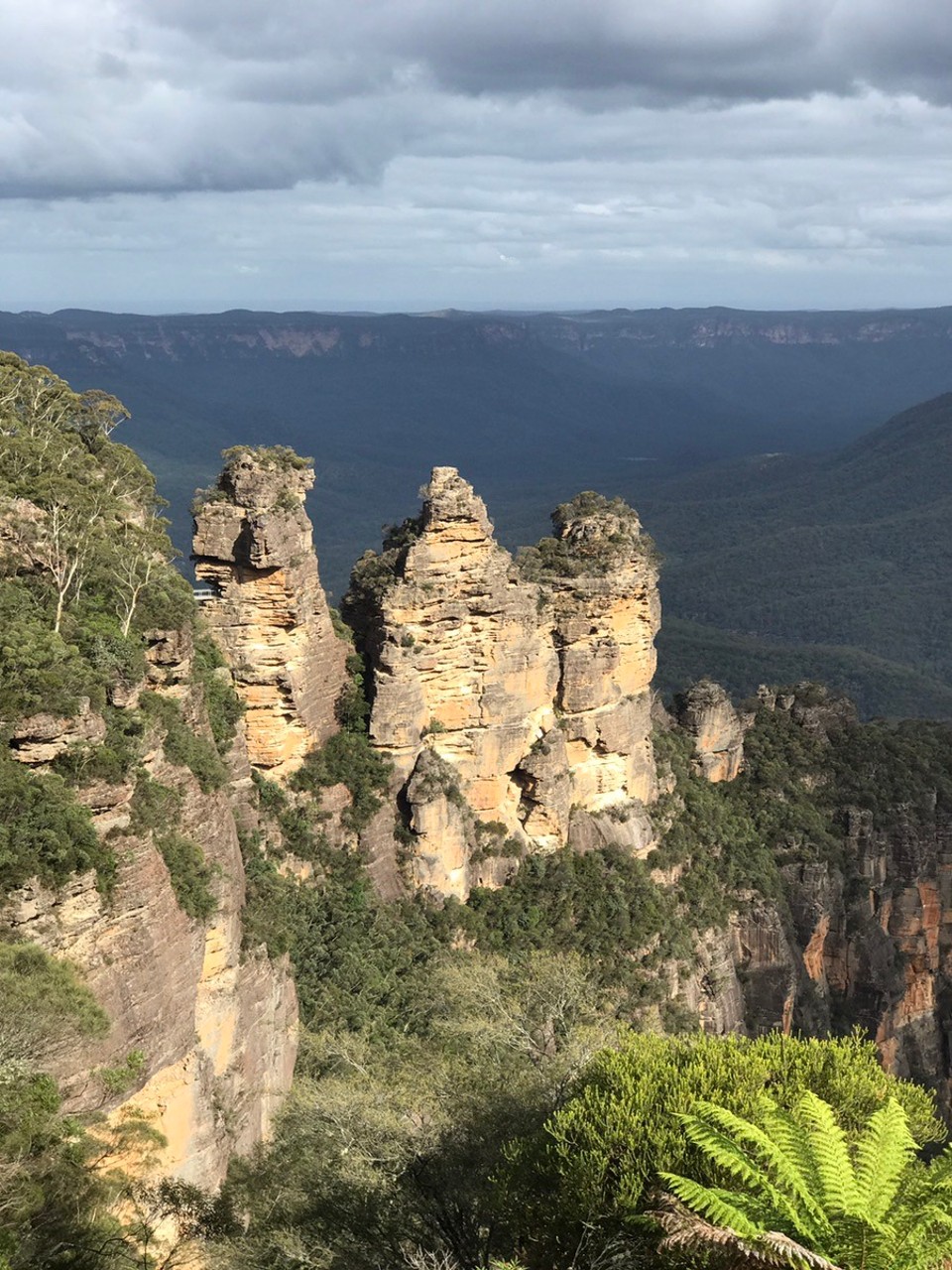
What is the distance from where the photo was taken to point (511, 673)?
3931 cm

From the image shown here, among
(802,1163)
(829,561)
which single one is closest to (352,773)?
(802,1163)

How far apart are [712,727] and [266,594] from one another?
22.6m

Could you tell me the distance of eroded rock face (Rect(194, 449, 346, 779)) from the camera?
3378 cm

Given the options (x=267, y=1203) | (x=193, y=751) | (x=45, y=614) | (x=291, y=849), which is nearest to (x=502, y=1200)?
(x=267, y=1203)

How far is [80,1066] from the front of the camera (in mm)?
19422

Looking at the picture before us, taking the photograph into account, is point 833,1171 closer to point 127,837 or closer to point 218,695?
point 127,837

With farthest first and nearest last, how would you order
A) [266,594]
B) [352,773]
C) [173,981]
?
[352,773]
[266,594]
[173,981]

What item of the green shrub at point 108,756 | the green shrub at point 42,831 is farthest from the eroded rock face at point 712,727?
the green shrub at point 42,831

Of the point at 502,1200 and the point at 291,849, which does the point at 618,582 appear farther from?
the point at 502,1200

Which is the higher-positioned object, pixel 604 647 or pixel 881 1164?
pixel 604 647

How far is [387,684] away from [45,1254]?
2119cm

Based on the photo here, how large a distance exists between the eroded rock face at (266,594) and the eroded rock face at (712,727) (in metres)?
19.3

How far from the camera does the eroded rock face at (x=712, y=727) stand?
162 feet

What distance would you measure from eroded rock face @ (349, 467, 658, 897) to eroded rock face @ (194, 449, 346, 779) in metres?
2.60
